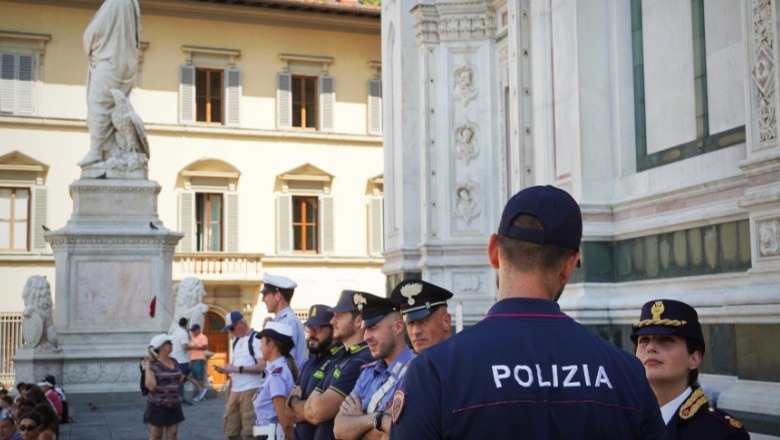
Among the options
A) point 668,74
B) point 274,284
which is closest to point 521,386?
point 274,284

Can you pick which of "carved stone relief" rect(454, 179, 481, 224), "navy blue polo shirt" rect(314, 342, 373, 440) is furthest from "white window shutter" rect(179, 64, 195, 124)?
"navy blue polo shirt" rect(314, 342, 373, 440)

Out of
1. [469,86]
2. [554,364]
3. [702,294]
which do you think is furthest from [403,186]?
[554,364]

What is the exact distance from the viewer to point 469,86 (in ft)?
53.4

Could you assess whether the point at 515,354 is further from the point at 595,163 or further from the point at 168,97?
the point at 168,97

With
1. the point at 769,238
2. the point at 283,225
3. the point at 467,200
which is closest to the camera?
the point at 769,238

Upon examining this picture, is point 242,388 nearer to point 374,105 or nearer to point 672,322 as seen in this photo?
point 672,322

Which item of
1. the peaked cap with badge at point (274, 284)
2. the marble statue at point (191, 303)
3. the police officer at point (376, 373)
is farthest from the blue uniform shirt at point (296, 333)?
the marble statue at point (191, 303)

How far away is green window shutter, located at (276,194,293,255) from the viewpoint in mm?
40625

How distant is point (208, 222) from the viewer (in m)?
40.0

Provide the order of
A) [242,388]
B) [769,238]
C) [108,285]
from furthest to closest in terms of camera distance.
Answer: [108,285] < [242,388] < [769,238]

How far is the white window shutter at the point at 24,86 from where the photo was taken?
38062mm

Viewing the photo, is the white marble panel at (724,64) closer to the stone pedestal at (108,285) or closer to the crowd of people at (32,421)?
the crowd of people at (32,421)

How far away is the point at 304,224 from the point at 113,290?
72.3 feet

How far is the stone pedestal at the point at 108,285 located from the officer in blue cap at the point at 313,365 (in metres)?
11.7
